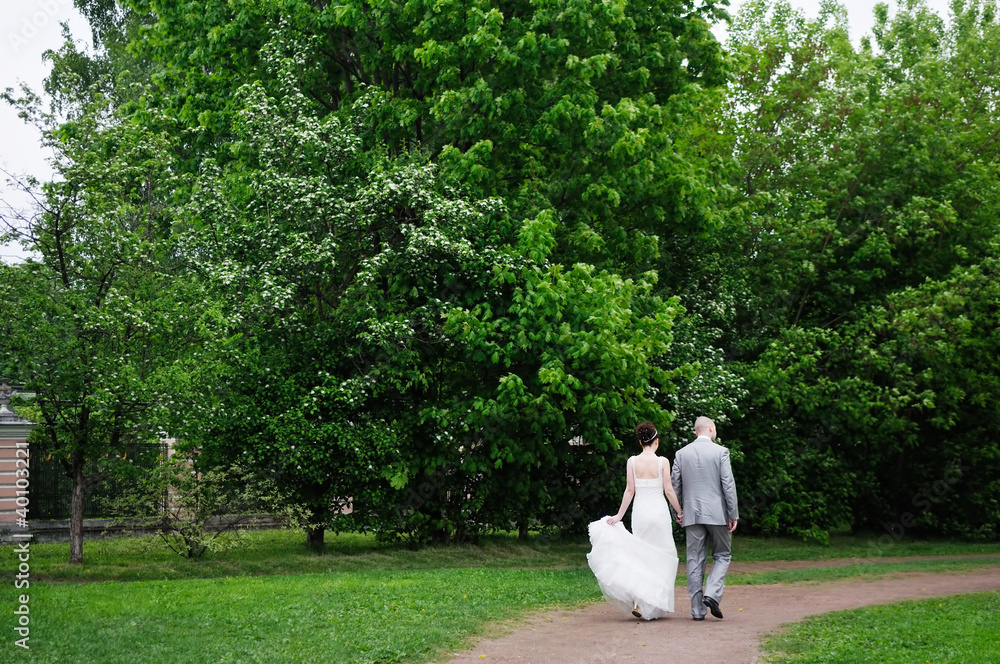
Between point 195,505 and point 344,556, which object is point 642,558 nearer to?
point 344,556

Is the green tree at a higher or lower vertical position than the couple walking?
higher

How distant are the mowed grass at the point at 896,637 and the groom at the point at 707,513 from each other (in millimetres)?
925

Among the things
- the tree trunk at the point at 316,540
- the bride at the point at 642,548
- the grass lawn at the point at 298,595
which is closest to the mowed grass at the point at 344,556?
the grass lawn at the point at 298,595

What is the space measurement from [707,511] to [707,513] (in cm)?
2

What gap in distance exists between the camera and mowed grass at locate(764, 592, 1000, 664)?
785cm

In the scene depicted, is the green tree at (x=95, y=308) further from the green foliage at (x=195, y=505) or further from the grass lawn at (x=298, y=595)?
the grass lawn at (x=298, y=595)

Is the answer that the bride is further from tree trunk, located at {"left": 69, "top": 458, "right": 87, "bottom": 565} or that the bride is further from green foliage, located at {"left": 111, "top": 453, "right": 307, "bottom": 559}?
tree trunk, located at {"left": 69, "top": 458, "right": 87, "bottom": 565}

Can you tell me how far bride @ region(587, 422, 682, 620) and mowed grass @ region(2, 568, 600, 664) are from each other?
49.3 inches

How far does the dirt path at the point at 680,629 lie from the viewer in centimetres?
801

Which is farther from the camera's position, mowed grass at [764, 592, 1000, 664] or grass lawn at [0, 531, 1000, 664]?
grass lawn at [0, 531, 1000, 664]

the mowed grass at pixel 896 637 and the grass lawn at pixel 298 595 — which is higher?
the grass lawn at pixel 298 595

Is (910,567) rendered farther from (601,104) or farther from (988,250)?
(601,104)

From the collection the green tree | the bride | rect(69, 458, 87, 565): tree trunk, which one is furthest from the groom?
rect(69, 458, 87, 565): tree trunk

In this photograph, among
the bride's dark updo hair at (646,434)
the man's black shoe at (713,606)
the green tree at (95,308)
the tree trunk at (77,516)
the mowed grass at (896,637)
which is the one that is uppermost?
the green tree at (95,308)
